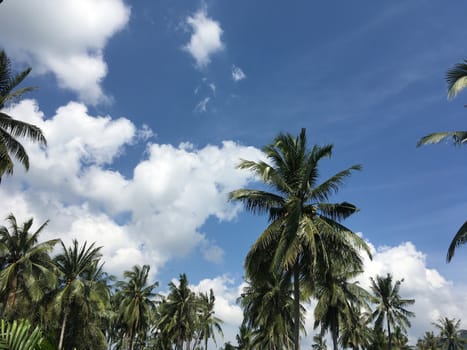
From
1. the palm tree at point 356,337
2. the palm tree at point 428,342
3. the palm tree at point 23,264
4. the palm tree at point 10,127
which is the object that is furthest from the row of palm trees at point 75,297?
the palm tree at point 428,342

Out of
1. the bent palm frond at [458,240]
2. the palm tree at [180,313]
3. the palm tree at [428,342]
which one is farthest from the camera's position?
the palm tree at [428,342]

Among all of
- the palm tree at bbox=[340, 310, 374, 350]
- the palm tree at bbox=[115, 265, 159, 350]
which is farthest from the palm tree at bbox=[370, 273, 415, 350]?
the palm tree at bbox=[115, 265, 159, 350]

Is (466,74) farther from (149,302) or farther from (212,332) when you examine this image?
(212,332)

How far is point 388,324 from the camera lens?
43.9 m

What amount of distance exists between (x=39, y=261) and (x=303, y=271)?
82.7 ft

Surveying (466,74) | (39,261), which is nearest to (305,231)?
(466,74)

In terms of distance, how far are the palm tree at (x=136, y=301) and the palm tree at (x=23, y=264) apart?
51.6 ft

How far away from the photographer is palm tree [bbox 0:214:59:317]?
1185 inches

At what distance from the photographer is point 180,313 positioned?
1897 inches

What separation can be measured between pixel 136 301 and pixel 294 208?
37703mm

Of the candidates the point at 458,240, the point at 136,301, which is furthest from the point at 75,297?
the point at 458,240

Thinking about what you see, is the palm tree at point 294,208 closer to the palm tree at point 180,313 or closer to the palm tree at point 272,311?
the palm tree at point 272,311

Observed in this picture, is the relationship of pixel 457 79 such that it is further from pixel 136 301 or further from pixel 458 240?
pixel 136 301

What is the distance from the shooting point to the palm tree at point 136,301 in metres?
46.2
